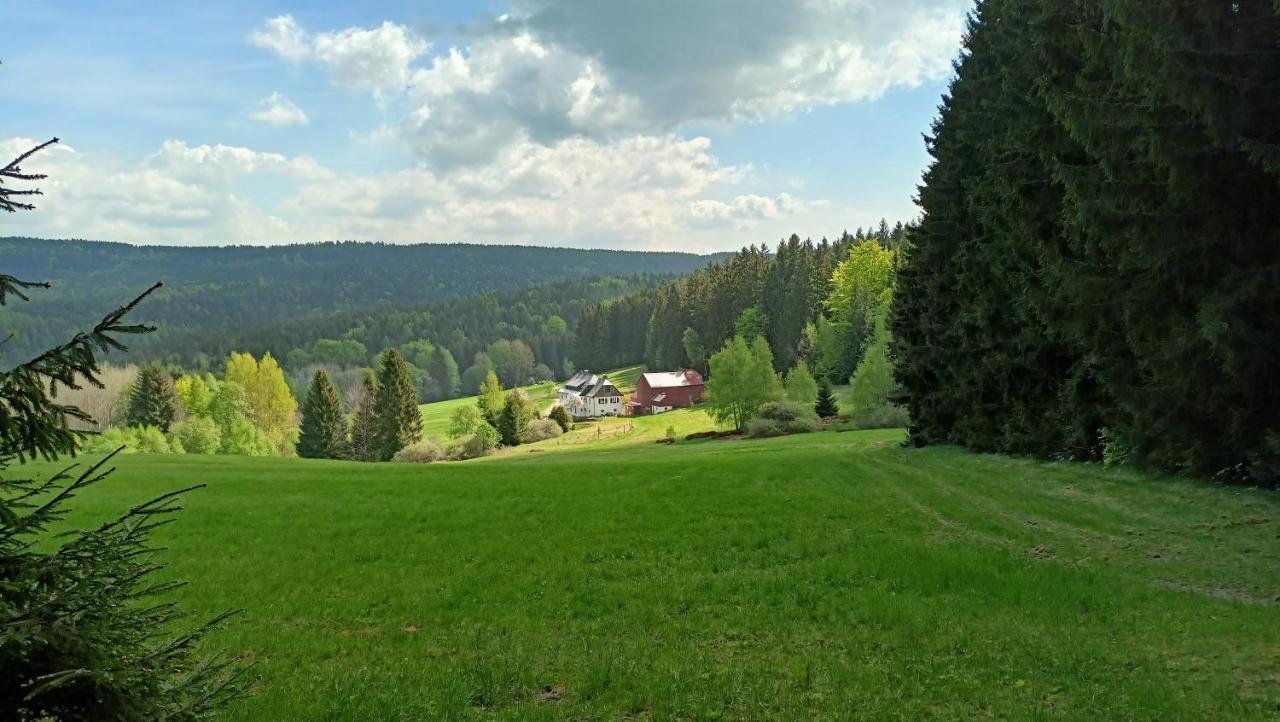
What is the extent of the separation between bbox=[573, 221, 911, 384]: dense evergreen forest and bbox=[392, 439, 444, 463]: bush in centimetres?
4036

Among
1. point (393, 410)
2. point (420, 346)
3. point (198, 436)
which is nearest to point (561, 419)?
point (393, 410)

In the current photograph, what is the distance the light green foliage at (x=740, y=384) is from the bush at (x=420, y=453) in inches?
1003

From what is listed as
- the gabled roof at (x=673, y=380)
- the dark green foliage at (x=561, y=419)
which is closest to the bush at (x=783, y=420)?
the dark green foliage at (x=561, y=419)

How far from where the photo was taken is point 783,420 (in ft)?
189

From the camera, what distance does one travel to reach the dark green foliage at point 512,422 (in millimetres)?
73312

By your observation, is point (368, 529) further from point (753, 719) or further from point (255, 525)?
point (753, 719)

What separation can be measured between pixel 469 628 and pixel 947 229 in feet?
94.0

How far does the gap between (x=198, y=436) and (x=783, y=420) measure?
174 ft

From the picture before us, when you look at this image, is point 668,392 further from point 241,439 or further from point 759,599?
point 759,599

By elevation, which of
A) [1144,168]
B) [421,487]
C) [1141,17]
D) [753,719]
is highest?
[1141,17]

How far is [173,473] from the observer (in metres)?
29.0

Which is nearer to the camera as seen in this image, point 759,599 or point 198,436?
point 759,599

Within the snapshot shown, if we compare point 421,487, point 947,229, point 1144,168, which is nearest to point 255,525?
point 421,487

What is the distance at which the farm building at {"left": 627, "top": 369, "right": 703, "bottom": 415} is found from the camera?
104 m
